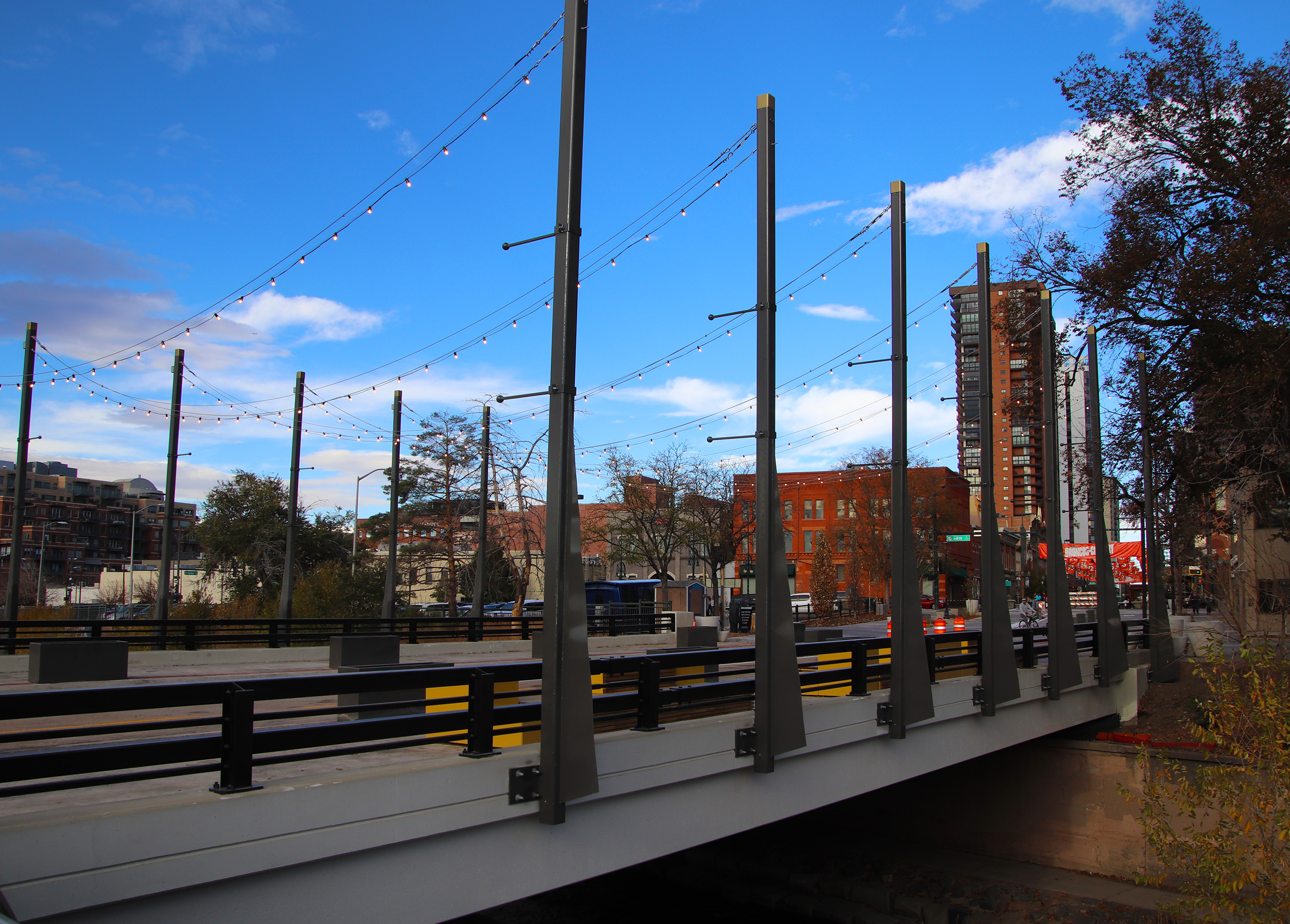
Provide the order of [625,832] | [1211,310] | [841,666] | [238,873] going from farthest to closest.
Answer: [1211,310], [841,666], [625,832], [238,873]

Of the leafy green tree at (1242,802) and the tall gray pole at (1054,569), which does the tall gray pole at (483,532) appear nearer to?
the tall gray pole at (1054,569)

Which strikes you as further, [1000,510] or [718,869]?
[1000,510]

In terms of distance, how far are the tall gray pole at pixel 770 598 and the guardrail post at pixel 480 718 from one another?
3.44 m

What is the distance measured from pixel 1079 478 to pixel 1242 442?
15.1ft

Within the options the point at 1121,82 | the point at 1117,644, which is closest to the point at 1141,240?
the point at 1121,82

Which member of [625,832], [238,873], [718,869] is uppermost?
→ [238,873]

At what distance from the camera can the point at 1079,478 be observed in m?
26.9

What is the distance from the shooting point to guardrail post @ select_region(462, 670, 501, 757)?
295 inches

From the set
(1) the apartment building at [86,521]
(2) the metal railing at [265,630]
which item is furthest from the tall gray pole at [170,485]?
(1) the apartment building at [86,521]

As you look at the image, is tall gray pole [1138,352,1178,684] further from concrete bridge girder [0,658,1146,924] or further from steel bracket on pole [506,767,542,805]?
steel bracket on pole [506,767,542,805]

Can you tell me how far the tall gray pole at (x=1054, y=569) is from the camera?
18.4 m

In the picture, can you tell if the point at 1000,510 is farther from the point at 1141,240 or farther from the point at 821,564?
the point at 1141,240

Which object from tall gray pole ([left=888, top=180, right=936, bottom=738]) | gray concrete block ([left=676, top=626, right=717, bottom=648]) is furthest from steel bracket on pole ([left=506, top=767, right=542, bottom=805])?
gray concrete block ([left=676, top=626, right=717, bottom=648])

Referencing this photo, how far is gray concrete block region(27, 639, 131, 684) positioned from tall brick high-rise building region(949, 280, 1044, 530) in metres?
14.8
